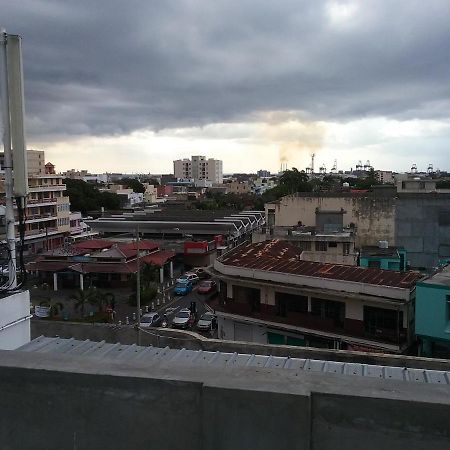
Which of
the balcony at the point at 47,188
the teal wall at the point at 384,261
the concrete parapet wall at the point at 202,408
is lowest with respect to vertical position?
the teal wall at the point at 384,261

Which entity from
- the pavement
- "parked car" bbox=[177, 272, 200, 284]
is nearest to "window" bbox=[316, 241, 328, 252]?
the pavement

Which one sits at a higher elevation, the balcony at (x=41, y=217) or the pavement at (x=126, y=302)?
the balcony at (x=41, y=217)

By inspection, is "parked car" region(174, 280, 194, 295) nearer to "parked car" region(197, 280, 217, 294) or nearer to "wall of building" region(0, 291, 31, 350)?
"parked car" region(197, 280, 217, 294)

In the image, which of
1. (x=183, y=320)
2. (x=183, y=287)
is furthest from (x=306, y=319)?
(x=183, y=287)

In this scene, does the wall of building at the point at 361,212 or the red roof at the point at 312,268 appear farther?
the wall of building at the point at 361,212

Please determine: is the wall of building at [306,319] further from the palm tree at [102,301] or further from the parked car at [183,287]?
the parked car at [183,287]

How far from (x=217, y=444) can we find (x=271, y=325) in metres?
14.9

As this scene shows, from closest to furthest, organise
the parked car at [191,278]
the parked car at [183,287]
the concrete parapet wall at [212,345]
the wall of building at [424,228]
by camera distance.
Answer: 1. the concrete parapet wall at [212,345]
2. the wall of building at [424,228]
3. the parked car at [183,287]
4. the parked car at [191,278]

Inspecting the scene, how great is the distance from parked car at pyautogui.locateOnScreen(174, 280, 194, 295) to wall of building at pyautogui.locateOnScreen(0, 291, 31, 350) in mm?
26248

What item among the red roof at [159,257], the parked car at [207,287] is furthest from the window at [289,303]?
the red roof at [159,257]

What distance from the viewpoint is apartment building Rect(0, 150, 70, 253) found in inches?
2000

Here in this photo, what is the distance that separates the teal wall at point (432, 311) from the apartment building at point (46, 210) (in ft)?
140

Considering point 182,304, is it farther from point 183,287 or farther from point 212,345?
point 212,345

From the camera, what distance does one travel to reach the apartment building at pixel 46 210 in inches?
2000
